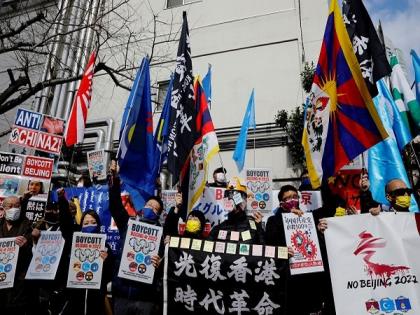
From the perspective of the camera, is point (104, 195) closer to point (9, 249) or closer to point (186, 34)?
point (9, 249)

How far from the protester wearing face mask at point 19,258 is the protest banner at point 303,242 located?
309 centimetres

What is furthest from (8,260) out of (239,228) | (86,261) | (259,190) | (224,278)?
(259,190)

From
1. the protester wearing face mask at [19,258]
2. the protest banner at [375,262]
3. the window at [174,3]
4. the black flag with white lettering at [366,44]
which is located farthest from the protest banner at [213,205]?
the window at [174,3]

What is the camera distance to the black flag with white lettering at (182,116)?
493 cm

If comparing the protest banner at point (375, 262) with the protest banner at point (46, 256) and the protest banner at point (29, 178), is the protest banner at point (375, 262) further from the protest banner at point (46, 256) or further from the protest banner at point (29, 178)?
the protest banner at point (29, 178)

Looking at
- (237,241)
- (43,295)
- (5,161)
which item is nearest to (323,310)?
(237,241)

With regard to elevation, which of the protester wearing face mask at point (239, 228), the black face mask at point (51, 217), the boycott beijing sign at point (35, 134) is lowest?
the protester wearing face mask at point (239, 228)

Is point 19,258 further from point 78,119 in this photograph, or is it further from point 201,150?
point 78,119

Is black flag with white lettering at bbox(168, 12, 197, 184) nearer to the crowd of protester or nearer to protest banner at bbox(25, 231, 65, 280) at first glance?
the crowd of protester

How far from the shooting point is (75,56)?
42.1 feet

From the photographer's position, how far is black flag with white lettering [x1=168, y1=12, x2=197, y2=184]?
4926 mm

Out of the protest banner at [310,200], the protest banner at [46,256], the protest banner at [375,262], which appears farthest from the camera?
the protest banner at [310,200]

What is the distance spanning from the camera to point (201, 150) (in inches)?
212

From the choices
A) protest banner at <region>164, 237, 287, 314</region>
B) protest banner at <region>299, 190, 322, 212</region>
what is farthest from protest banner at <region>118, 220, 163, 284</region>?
protest banner at <region>299, 190, 322, 212</region>
